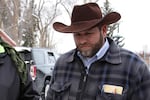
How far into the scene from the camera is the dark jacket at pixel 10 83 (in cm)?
316

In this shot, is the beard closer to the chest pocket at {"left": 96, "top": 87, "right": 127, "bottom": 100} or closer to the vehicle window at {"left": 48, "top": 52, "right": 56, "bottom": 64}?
the chest pocket at {"left": 96, "top": 87, "right": 127, "bottom": 100}

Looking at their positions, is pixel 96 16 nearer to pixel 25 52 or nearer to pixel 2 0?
pixel 25 52

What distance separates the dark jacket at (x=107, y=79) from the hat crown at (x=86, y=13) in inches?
10.4

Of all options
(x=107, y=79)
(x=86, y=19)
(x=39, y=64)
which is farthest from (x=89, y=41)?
(x=39, y=64)

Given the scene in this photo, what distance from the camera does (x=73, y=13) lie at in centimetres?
333

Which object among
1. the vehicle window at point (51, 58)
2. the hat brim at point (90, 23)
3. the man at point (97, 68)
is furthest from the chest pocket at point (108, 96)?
the vehicle window at point (51, 58)

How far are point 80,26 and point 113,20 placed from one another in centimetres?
27

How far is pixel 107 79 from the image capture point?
10.2ft

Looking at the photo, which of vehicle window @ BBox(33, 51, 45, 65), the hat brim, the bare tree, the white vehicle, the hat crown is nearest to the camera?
the hat brim

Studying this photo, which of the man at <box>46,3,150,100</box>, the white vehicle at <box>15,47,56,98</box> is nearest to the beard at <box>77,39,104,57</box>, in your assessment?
the man at <box>46,3,150,100</box>

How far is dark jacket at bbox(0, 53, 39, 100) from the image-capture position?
10.4ft

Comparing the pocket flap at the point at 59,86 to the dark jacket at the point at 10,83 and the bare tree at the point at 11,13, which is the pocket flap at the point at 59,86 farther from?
the bare tree at the point at 11,13

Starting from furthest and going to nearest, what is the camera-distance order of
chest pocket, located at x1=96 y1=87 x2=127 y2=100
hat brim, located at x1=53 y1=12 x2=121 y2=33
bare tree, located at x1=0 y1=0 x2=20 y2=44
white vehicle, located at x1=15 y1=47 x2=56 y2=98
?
bare tree, located at x1=0 y1=0 x2=20 y2=44 → white vehicle, located at x1=15 y1=47 x2=56 y2=98 → hat brim, located at x1=53 y1=12 x2=121 y2=33 → chest pocket, located at x1=96 y1=87 x2=127 y2=100

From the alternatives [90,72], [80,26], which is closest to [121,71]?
[90,72]
